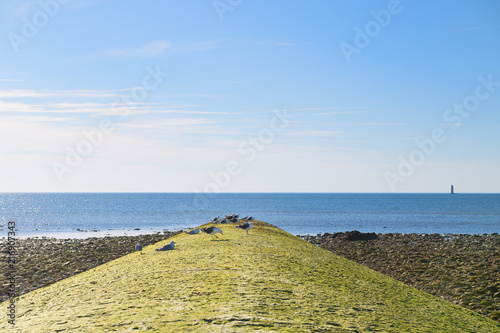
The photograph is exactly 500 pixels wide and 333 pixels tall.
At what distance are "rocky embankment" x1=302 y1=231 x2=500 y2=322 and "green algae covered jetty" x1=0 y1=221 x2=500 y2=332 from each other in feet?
27.8

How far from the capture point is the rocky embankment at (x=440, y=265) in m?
22.2

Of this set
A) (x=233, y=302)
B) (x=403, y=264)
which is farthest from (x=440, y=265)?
(x=233, y=302)

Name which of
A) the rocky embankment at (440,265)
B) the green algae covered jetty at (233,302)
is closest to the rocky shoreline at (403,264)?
the rocky embankment at (440,265)

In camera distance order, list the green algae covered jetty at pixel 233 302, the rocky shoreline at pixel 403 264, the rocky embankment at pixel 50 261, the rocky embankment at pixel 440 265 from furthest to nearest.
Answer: the rocky embankment at pixel 50 261 → the rocky shoreline at pixel 403 264 → the rocky embankment at pixel 440 265 → the green algae covered jetty at pixel 233 302

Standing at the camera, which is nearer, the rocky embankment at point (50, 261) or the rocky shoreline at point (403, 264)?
the rocky shoreline at point (403, 264)

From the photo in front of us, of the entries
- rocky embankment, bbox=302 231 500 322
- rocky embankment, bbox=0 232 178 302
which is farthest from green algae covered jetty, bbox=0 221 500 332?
rocky embankment, bbox=0 232 178 302

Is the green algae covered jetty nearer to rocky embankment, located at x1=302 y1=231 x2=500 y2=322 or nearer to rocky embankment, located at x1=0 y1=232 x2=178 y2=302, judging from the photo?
rocky embankment, located at x1=302 y1=231 x2=500 y2=322

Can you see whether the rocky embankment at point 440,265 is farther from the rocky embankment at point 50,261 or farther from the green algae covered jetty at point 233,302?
the rocky embankment at point 50,261

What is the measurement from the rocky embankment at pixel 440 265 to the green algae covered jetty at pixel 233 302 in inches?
334

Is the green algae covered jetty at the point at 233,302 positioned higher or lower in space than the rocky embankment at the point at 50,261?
lower

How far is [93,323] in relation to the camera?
9.05 meters

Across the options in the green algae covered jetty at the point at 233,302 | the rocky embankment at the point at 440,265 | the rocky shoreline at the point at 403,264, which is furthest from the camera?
the rocky shoreline at the point at 403,264

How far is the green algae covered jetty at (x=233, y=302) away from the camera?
349 inches

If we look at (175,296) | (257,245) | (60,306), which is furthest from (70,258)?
(175,296)
